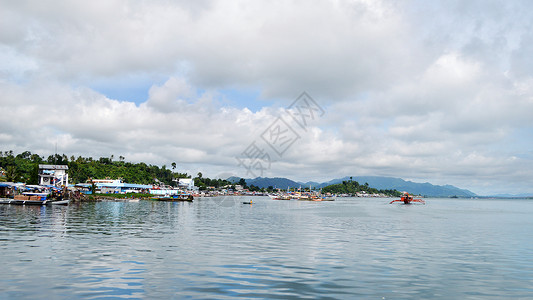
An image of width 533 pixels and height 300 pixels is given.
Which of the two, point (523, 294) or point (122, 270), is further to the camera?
point (122, 270)

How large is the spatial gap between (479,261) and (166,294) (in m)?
28.3

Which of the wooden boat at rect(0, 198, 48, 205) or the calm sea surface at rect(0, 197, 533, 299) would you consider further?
the wooden boat at rect(0, 198, 48, 205)

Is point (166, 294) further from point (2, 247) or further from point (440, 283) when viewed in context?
point (2, 247)

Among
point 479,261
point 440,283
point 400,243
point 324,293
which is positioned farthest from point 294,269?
point 400,243

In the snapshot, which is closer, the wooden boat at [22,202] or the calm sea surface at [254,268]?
the calm sea surface at [254,268]

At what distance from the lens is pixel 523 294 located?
2228 centimetres

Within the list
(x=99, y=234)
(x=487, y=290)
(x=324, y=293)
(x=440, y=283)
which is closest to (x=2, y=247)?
(x=99, y=234)

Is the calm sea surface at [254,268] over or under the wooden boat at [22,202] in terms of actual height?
under

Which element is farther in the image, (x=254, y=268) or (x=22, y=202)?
(x=22, y=202)

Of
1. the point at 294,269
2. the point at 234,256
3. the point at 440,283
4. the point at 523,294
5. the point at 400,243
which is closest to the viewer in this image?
the point at 523,294

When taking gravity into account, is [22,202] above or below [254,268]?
above

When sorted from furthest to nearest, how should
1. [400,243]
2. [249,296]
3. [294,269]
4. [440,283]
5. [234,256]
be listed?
[400,243] < [234,256] < [294,269] < [440,283] < [249,296]

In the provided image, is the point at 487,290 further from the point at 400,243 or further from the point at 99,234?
the point at 99,234

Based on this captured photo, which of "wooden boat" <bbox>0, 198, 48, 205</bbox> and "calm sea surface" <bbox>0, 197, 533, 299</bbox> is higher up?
"wooden boat" <bbox>0, 198, 48, 205</bbox>
